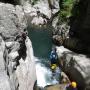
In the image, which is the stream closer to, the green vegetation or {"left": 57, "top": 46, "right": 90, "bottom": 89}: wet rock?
{"left": 57, "top": 46, "right": 90, "bottom": 89}: wet rock

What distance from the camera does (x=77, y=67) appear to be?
14742mm

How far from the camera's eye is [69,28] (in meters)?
24.0

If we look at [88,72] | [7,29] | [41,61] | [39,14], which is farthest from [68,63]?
[39,14]

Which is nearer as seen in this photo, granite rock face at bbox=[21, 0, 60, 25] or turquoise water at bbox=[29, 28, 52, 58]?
turquoise water at bbox=[29, 28, 52, 58]

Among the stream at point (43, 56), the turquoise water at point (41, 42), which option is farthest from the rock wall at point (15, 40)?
the turquoise water at point (41, 42)

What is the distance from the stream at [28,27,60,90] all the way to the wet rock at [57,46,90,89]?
1.15 m

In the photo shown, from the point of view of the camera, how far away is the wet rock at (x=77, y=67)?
13.9m

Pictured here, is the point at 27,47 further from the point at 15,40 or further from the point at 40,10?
the point at 40,10

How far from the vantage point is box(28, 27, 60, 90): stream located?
17.6 metres

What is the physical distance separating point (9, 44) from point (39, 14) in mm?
35033

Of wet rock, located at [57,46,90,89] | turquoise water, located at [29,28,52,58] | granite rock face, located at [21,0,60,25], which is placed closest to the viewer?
wet rock, located at [57,46,90,89]

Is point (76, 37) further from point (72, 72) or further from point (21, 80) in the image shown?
point (21, 80)

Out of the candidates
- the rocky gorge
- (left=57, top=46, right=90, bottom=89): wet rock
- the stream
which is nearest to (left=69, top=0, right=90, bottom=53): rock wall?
the rocky gorge

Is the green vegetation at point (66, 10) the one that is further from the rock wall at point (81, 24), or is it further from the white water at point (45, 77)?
the white water at point (45, 77)
